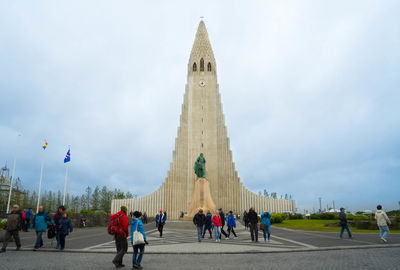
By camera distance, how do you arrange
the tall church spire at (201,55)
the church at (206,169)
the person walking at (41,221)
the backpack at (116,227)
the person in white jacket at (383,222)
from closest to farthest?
the backpack at (116,227)
the person walking at (41,221)
the person in white jacket at (383,222)
the church at (206,169)
the tall church spire at (201,55)

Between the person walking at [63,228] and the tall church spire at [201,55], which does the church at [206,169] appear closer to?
the tall church spire at [201,55]

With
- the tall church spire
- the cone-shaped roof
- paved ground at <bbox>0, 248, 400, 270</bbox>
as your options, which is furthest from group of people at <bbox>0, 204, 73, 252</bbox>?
the cone-shaped roof

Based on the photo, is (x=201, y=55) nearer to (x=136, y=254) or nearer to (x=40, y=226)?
(x=40, y=226)

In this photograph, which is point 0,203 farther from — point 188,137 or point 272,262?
point 272,262

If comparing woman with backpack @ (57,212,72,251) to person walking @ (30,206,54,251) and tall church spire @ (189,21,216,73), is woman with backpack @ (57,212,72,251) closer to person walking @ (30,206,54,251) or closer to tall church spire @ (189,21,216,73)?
person walking @ (30,206,54,251)

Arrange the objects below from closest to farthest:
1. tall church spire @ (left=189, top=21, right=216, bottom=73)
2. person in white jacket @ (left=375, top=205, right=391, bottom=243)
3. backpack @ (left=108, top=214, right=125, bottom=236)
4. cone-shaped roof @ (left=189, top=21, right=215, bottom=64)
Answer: backpack @ (left=108, top=214, right=125, bottom=236) < person in white jacket @ (left=375, top=205, right=391, bottom=243) < tall church spire @ (left=189, top=21, right=216, bottom=73) < cone-shaped roof @ (left=189, top=21, right=215, bottom=64)

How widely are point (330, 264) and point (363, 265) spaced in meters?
0.67

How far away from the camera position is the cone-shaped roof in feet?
158

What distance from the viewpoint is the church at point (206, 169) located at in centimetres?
4297

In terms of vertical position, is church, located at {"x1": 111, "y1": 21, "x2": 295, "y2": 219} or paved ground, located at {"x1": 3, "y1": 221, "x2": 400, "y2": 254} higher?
church, located at {"x1": 111, "y1": 21, "x2": 295, "y2": 219}

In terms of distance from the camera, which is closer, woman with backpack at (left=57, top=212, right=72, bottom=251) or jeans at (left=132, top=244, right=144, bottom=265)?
jeans at (left=132, top=244, right=144, bottom=265)

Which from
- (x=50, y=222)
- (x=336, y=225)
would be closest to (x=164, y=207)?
(x=336, y=225)

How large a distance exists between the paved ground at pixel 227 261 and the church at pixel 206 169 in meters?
34.9

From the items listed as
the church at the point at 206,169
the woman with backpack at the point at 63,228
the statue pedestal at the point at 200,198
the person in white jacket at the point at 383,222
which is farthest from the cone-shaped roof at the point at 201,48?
the woman with backpack at the point at 63,228
